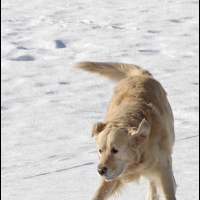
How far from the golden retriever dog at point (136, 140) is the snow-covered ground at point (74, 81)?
0.66 metres

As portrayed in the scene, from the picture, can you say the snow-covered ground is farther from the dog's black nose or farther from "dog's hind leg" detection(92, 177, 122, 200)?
the dog's black nose

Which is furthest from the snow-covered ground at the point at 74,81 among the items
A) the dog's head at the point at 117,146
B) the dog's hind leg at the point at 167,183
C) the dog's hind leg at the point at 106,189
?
the dog's head at the point at 117,146

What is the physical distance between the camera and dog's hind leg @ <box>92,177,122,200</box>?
3.49 metres

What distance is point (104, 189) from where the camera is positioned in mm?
3520

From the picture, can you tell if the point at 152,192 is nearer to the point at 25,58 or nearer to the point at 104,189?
the point at 104,189

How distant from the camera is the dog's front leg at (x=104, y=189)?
3.49 meters

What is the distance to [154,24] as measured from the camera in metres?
12.4

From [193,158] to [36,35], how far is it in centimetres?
759

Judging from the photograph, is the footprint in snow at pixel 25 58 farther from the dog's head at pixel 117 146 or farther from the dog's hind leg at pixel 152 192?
the dog's head at pixel 117 146

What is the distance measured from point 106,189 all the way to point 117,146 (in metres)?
0.63

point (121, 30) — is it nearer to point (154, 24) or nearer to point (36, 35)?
point (154, 24)

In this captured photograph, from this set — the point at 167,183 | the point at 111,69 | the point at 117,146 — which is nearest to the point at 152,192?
the point at 167,183

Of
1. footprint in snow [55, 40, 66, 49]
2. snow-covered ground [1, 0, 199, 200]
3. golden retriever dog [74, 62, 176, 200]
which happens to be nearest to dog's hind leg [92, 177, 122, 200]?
golden retriever dog [74, 62, 176, 200]

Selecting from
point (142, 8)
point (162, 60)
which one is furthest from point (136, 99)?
point (142, 8)
